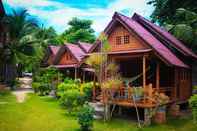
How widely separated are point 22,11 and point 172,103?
752 inches

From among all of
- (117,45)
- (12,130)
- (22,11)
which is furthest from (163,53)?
(22,11)

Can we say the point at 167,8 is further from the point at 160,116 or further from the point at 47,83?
the point at 160,116

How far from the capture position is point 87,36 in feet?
163

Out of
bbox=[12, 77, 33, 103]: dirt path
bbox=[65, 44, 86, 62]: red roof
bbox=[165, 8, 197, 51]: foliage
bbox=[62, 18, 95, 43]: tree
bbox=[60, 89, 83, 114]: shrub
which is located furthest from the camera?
bbox=[62, 18, 95, 43]: tree

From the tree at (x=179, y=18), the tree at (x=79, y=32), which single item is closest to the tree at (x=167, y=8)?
the tree at (x=179, y=18)

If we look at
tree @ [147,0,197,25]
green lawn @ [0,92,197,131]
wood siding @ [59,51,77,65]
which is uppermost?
tree @ [147,0,197,25]

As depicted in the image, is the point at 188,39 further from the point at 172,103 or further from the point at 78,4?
the point at 78,4

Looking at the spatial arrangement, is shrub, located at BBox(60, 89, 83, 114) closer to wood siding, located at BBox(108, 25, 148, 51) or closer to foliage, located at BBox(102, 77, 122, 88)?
foliage, located at BBox(102, 77, 122, 88)

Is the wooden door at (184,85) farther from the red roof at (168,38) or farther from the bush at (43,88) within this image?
the bush at (43,88)

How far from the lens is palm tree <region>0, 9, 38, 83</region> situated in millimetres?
27953

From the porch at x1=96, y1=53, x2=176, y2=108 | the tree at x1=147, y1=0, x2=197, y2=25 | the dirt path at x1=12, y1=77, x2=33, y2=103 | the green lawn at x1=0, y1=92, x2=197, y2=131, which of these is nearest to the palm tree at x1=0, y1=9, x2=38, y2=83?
the dirt path at x1=12, y1=77, x2=33, y2=103

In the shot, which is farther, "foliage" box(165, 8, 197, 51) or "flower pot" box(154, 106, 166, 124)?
"foliage" box(165, 8, 197, 51)

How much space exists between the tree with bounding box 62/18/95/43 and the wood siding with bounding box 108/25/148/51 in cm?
3125

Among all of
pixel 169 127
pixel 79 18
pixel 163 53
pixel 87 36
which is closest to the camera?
pixel 169 127
